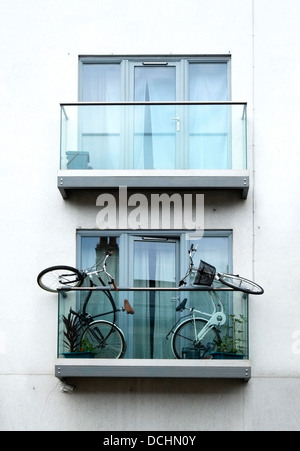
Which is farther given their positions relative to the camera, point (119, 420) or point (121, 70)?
point (121, 70)

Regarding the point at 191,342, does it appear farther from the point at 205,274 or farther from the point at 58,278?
the point at 58,278

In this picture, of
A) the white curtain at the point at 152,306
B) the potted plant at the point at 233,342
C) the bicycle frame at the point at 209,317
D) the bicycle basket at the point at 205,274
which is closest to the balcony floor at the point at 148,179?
the white curtain at the point at 152,306

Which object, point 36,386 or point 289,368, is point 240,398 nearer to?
point 289,368

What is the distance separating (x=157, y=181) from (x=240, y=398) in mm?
3467

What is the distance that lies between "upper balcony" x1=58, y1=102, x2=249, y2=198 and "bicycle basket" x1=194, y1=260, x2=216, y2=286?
1.24 metres

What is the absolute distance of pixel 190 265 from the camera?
17016 mm

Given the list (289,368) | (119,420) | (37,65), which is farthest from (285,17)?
(119,420)

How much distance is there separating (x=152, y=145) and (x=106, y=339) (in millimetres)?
3076

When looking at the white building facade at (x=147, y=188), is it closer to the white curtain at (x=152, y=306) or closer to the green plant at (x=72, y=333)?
the white curtain at (x=152, y=306)

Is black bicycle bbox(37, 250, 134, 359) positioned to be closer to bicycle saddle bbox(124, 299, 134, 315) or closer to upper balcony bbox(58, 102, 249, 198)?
bicycle saddle bbox(124, 299, 134, 315)

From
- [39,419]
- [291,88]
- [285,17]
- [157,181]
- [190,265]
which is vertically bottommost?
[39,419]

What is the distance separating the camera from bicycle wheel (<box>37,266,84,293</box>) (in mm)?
16578

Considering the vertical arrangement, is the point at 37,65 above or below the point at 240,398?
above

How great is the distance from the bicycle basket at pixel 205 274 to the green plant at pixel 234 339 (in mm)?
622
